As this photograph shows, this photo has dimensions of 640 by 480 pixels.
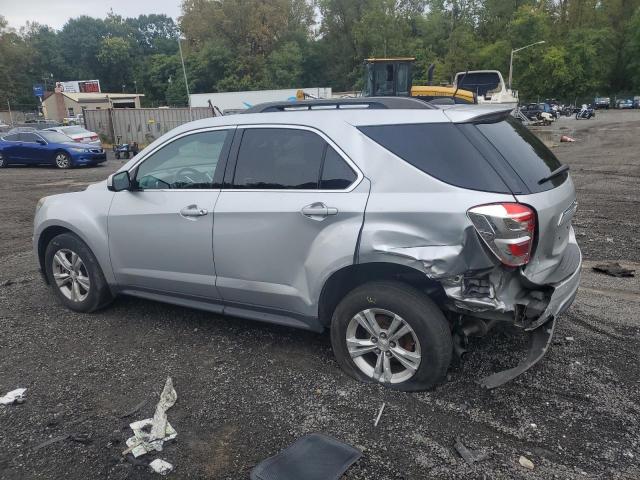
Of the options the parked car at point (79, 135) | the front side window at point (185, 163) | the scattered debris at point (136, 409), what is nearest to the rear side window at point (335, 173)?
the front side window at point (185, 163)

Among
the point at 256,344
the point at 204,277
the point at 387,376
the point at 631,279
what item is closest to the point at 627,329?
the point at 631,279

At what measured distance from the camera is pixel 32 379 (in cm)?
379

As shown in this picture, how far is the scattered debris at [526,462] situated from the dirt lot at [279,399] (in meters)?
0.03

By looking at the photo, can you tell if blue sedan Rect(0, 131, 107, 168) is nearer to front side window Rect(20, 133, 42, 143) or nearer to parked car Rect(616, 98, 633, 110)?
front side window Rect(20, 133, 42, 143)

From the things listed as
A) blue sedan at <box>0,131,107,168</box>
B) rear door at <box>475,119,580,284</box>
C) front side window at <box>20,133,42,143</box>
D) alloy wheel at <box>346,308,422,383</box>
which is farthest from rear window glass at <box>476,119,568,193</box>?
front side window at <box>20,133,42,143</box>

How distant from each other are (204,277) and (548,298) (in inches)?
96.2

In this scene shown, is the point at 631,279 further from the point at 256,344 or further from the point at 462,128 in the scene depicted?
the point at 256,344

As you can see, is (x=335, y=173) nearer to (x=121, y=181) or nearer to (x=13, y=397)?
(x=121, y=181)

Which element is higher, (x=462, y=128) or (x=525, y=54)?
(x=525, y=54)

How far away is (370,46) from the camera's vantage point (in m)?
74.5

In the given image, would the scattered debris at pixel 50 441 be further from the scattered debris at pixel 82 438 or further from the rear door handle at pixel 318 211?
the rear door handle at pixel 318 211

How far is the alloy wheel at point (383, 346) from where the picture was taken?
3.35 metres

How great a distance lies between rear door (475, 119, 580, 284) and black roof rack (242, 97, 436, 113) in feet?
1.66

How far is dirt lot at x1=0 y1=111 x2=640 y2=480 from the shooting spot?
285 cm
